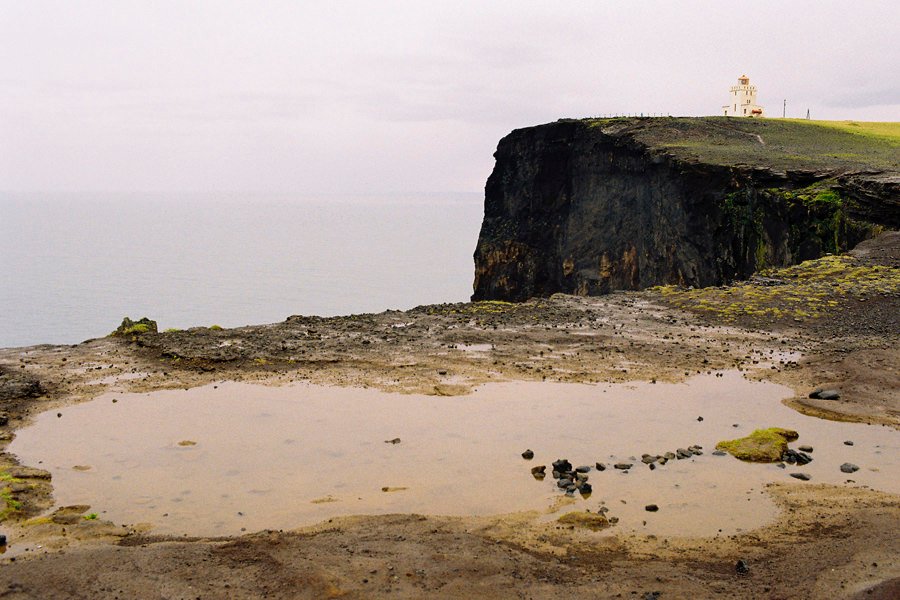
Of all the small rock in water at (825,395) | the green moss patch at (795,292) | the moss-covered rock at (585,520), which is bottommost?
the moss-covered rock at (585,520)

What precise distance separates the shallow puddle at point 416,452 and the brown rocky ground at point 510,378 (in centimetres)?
63

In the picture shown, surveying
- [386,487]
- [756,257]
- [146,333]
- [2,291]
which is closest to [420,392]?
[386,487]

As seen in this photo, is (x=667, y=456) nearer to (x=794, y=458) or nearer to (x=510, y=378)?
(x=794, y=458)

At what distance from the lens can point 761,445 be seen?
13.1 metres

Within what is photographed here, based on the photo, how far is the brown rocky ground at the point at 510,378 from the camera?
8461mm

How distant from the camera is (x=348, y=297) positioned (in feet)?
390

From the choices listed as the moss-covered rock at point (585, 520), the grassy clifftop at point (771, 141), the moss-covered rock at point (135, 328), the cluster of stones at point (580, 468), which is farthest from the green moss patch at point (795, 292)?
the moss-covered rock at point (135, 328)

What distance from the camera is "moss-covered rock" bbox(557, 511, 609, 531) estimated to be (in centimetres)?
1011

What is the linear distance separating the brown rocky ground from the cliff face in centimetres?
342

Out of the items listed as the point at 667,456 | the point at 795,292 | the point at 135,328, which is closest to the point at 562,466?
the point at 667,456

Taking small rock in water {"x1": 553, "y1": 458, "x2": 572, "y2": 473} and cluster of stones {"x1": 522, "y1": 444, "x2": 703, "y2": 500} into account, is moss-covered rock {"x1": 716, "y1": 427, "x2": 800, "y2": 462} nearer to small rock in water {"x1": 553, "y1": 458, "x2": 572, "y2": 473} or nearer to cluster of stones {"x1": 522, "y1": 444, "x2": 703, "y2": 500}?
cluster of stones {"x1": 522, "y1": 444, "x2": 703, "y2": 500}

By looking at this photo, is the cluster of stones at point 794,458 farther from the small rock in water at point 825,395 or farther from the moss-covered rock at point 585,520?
the moss-covered rock at point 585,520

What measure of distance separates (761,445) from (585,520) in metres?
4.63

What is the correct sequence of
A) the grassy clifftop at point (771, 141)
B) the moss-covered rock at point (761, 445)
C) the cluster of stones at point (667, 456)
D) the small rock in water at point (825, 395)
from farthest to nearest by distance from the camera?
the grassy clifftop at point (771, 141), the small rock in water at point (825, 395), the moss-covered rock at point (761, 445), the cluster of stones at point (667, 456)
